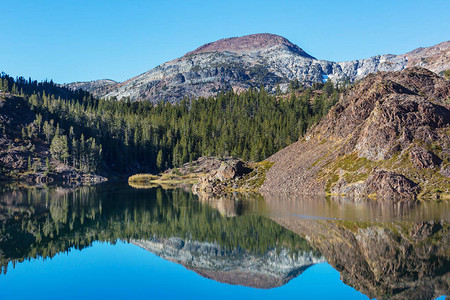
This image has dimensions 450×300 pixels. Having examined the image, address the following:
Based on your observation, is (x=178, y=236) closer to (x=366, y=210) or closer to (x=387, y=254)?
(x=387, y=254)

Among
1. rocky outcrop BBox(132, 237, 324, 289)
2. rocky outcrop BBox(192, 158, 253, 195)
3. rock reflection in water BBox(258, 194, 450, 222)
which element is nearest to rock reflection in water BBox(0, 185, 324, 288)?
rocky outcrop BBox(132, 237, 324, 289)

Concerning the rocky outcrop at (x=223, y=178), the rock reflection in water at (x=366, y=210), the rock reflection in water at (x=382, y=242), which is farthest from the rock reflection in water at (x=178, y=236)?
the rocky outcrop at (x=223, y=178)

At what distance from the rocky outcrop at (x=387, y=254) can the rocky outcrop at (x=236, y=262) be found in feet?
13.0

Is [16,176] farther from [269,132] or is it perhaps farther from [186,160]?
[269,132]

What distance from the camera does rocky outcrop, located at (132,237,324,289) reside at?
37156 millimetres

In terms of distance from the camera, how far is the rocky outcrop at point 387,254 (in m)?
30.9

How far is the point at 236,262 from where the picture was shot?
1679 inches

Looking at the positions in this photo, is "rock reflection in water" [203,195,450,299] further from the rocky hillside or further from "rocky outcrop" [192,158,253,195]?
"rocky outcrop" [192,158,253,195]

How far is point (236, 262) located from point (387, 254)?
16.0 m

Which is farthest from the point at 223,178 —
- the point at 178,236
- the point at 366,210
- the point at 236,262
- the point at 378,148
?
the point at 236,262

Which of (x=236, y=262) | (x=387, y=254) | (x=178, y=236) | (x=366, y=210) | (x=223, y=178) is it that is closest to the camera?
(x=387, y=254)

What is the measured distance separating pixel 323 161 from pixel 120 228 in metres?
73.2

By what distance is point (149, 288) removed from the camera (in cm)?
3334

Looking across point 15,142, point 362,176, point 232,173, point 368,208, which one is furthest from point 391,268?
point 15,142
